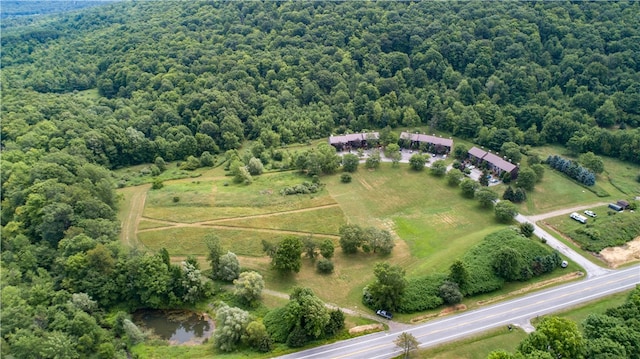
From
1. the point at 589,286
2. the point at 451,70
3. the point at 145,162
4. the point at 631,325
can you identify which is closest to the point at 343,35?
the point at 451,70

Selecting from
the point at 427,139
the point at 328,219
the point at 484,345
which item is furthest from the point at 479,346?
the point at 427,139

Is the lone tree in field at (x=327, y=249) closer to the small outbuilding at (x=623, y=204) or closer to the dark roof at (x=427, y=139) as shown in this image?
the dark roof at (x=427, y=139)

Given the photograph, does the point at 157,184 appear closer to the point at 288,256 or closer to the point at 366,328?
the point at 288,256

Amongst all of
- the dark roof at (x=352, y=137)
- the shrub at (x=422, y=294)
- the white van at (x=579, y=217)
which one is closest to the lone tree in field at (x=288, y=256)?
the shrub at (x=422, y=294)

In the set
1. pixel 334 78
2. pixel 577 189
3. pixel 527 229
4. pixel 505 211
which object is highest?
pixel 334 78

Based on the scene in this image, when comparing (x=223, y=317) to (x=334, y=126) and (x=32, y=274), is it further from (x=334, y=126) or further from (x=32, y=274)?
(x=334, y=126)

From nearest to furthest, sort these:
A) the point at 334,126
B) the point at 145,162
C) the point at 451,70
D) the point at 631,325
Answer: the point at 631,325, the point at 145,162, the point at 334,126, the point at 451,70

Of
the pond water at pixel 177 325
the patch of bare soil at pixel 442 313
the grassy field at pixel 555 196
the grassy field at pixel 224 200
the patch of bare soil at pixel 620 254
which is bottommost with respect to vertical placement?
the pond water at pixel 177 325
